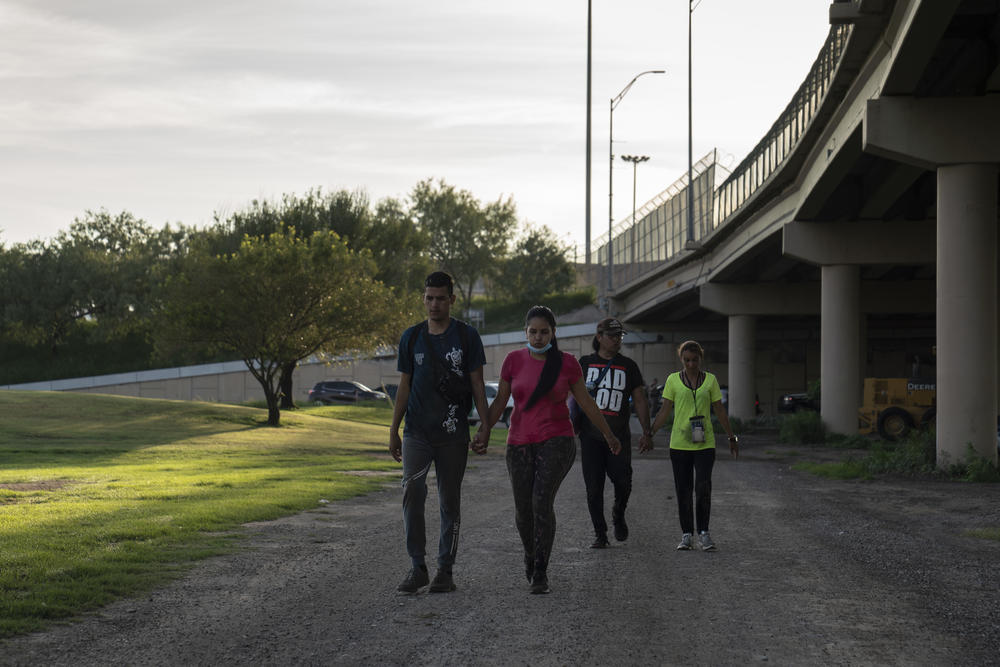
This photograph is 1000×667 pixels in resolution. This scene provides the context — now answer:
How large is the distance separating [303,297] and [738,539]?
27903 mm

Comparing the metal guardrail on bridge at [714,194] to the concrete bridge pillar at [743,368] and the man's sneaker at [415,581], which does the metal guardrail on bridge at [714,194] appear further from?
the man's sneaker at [415,581]

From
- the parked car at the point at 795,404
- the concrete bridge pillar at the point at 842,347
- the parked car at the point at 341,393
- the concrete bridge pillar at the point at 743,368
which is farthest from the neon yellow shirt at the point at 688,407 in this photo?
the parked car at the point at 341,393

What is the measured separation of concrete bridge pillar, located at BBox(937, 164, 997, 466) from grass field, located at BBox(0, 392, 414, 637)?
407 inches

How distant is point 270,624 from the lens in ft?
22.0

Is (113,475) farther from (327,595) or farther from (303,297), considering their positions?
(303,297)

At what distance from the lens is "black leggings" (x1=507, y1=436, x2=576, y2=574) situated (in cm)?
777

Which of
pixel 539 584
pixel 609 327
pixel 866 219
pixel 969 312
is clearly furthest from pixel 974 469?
pixel 866 219

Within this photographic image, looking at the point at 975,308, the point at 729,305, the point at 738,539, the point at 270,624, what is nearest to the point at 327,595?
the point at 270,624

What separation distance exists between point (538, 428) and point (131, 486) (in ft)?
31.5

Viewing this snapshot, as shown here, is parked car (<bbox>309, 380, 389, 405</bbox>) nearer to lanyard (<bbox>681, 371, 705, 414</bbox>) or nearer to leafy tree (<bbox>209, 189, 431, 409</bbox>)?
leafy tree (<bbox>209, 189, 431, 409</bbox>)

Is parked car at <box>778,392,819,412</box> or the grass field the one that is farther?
parked car at <box>778,392,819,412</box>

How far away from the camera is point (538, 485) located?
7809 millimetres

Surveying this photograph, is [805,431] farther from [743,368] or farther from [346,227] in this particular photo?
[346,227]

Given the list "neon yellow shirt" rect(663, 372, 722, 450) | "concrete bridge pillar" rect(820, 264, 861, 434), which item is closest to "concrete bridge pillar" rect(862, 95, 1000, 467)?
"neon yellow shirt" rect(663, 372, 722, 450)
